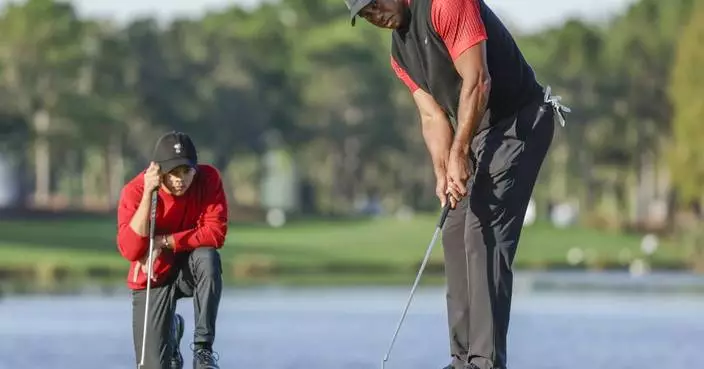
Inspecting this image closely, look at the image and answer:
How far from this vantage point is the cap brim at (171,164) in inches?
460

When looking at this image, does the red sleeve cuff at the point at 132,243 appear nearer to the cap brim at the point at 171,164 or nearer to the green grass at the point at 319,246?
the cap brim at the point at 171,164

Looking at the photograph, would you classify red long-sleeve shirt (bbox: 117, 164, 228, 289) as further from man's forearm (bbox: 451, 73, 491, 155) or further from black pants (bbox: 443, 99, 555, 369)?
man's forearm (bbox: 451, 73, 491, 155)

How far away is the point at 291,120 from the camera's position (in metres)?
118

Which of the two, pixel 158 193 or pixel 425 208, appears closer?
pixel 158 193

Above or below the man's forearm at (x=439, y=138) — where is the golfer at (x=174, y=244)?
below

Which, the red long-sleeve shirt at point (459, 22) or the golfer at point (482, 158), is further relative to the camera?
the golfer at point (482, 158)

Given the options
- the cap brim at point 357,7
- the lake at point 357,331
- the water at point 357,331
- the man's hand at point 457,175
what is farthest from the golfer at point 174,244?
the water at point 357,331

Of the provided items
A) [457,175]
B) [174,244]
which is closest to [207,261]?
[174,244]

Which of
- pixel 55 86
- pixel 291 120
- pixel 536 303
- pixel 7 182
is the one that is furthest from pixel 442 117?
pixel 291 120

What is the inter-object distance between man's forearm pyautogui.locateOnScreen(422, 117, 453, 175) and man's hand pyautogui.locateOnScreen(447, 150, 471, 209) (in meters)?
0.30

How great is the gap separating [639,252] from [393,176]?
255ft

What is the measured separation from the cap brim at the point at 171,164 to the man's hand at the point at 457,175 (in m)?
2.02

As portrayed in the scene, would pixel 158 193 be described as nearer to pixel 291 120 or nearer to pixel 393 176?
pixel 291 120

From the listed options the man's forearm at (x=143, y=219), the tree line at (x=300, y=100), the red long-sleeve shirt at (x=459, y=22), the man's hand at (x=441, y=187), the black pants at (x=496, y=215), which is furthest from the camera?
the tree line at (x=300, y=100)
